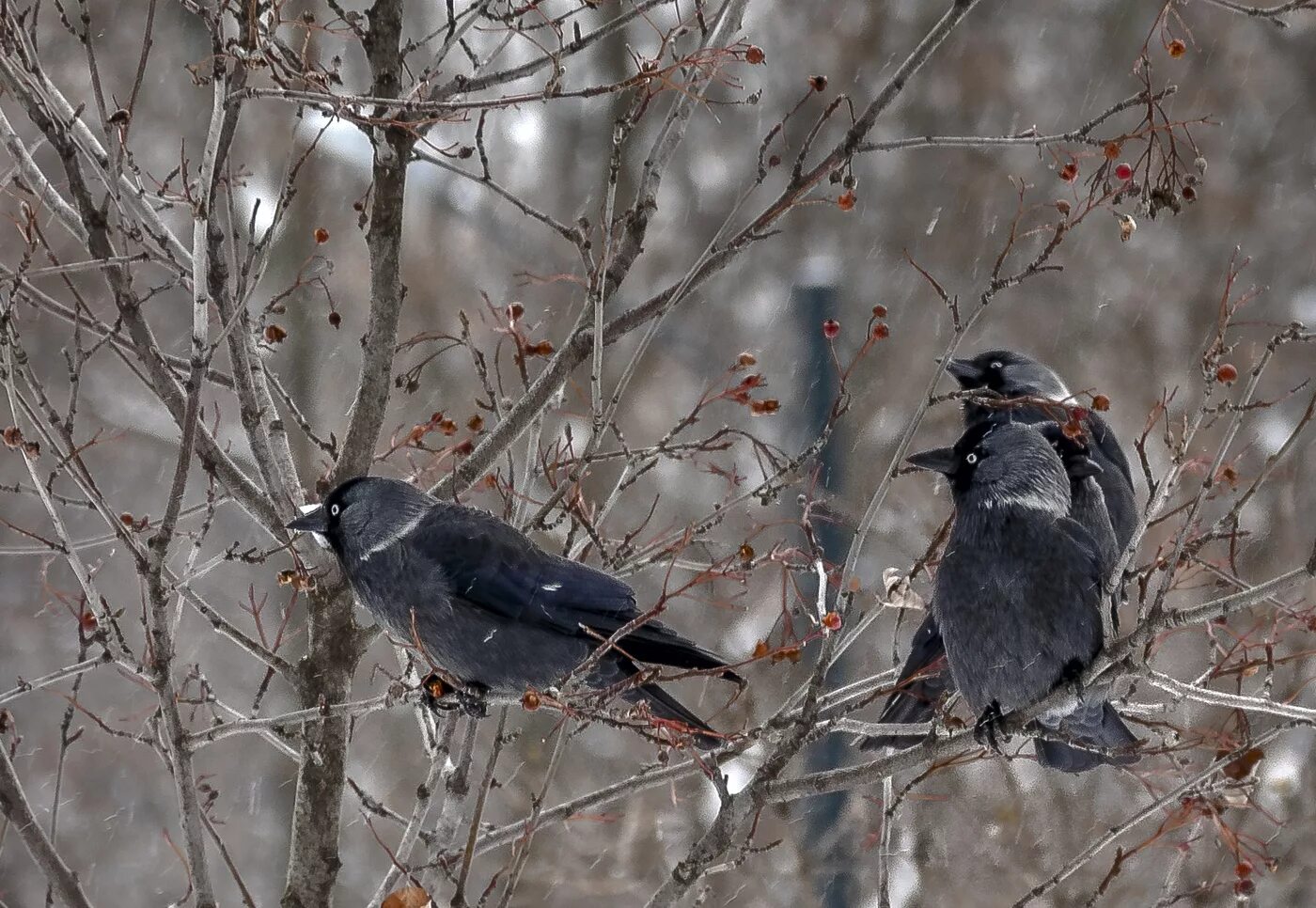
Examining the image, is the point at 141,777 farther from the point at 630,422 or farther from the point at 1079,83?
the point at 1079,83

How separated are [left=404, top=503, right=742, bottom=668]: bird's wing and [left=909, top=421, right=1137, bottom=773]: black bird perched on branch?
1058 millimetres

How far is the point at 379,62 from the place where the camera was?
405cm

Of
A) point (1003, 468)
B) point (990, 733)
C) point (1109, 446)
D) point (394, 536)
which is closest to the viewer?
point (990, 733)

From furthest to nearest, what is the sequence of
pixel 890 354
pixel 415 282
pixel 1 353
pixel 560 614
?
1. pixel 415 282
2. pixel 890 354
3. pixel 560 614
4. pixel 1 353

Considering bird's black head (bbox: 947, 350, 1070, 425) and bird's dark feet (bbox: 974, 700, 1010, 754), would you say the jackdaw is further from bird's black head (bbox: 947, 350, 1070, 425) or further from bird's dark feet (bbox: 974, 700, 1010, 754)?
bird's black head (bbox: 947, 350, 1070, 425)

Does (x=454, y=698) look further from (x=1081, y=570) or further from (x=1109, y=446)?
(x=1109, y=446)

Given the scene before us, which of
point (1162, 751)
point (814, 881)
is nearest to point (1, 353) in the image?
point (1162, 751)

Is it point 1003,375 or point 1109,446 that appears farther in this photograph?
point 1003,375

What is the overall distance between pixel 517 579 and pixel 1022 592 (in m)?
1.54

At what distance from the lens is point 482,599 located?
4.05 m

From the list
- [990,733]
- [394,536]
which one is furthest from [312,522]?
[990,733]

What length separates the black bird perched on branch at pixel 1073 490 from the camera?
4336 millimetres

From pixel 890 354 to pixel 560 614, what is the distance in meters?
8.51

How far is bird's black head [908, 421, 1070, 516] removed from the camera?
165 inches
